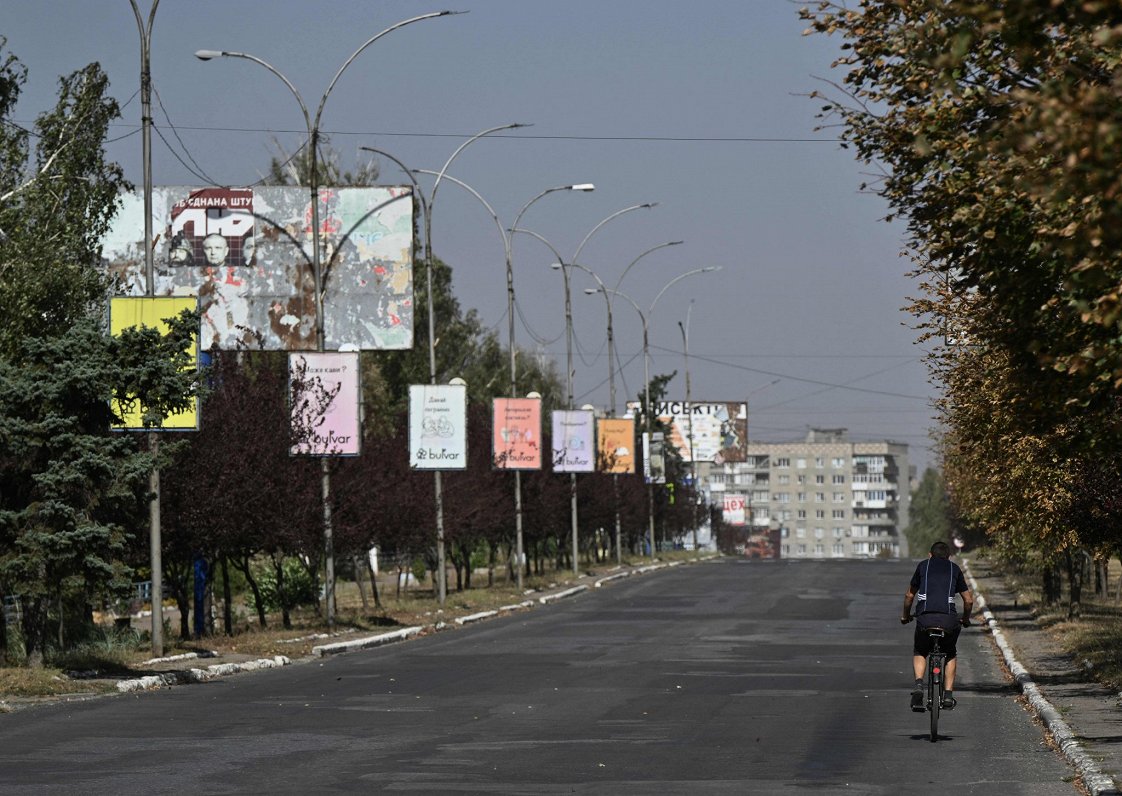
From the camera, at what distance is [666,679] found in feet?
83.3

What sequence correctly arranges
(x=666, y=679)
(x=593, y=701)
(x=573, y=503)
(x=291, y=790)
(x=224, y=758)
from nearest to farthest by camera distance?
(x=291, y=790) < (x=224, y=758) < (x=593, y=701) < (x=666, y=679) < (x=573, y=503)

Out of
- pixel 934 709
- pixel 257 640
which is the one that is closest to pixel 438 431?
pixel 257 640

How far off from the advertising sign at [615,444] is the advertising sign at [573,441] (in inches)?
481

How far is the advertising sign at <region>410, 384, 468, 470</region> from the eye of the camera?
45.2m

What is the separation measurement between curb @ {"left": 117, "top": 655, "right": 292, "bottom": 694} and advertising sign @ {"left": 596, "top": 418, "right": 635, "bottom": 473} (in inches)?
1863

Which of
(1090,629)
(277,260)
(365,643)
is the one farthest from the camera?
(277,260)

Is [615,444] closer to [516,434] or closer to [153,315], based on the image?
[516,434]

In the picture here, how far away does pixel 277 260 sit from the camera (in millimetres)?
60938

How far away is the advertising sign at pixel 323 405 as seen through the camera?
3753 centimetres

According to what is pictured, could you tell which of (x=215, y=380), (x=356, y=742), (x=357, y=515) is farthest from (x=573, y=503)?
(x=356, y=742)

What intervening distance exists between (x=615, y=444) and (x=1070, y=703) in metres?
57.2

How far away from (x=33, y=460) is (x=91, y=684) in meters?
2.94

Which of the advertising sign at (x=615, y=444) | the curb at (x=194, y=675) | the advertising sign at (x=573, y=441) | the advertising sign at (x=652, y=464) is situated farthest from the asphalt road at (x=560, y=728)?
the advertising sign at (x=652, y=464)

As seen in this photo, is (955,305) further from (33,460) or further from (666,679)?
(33,460)
